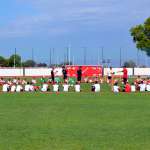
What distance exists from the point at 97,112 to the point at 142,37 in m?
63.6

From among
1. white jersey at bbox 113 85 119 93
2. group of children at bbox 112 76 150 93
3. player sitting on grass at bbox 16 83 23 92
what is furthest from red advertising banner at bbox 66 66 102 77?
white jersey at bbox 113 85 119 93

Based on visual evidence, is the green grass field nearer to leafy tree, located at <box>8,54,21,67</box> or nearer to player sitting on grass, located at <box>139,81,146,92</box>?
player sitting on grass, located at <box>139,81,146,92</box>

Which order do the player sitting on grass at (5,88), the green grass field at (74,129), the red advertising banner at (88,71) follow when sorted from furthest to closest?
the red advertising banner at (88,71) < the player sitting on grass at (5,88) < the green grass field at (74,129)

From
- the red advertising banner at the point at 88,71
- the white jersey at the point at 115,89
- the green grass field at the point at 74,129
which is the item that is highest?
the red advertising banner at the point at 88,71

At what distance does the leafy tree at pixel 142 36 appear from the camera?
83200 millimetres

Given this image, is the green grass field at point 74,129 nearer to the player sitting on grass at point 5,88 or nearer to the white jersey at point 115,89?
the white jersey at point 115,89

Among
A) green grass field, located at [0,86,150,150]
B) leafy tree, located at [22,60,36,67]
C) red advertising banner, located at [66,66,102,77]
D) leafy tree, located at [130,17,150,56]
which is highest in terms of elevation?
leafy tree, located at [130,17,150,56]

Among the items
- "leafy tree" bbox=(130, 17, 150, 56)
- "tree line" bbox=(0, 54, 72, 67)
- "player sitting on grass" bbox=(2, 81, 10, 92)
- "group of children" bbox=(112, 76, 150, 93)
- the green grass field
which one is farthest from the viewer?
"tree line" bbox=(0, 54, 72, 67)

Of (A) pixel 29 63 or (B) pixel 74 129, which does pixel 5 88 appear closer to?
(B) pixel 74 129

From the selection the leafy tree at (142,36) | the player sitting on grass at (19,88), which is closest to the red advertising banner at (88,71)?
the leafy tree at (142,36)

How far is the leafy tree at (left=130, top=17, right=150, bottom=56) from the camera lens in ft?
273

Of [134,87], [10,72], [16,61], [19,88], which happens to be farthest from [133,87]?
[16,61]

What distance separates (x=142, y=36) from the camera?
83.6 metres

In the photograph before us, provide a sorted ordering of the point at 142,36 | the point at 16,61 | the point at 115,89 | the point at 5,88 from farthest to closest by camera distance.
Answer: the point at 16,61 → the point at 142,36 → the point at 5,88 → the point at 115,89
